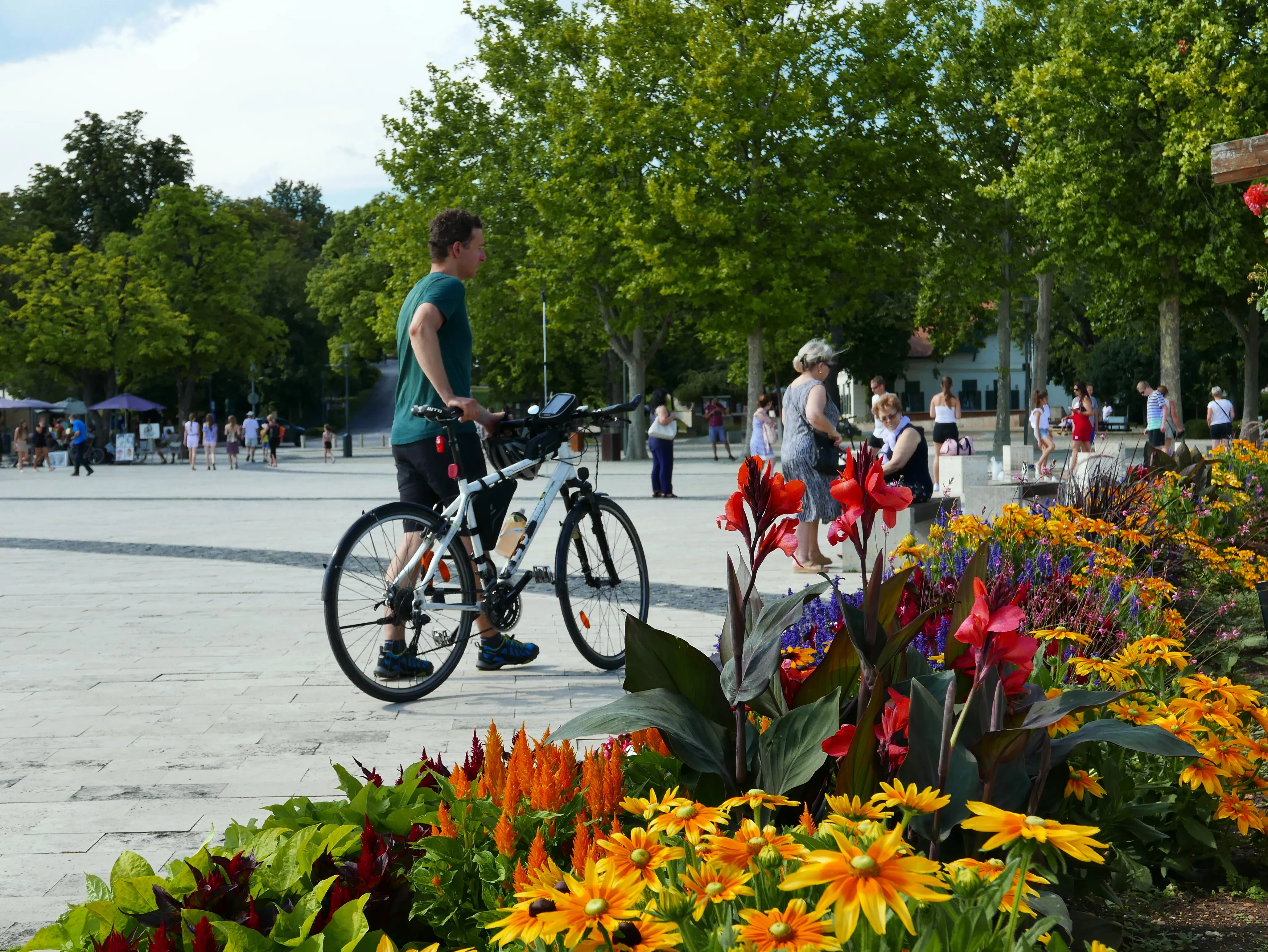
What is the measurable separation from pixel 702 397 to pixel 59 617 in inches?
2537

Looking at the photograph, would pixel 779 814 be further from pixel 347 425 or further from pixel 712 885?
pixel 347 425

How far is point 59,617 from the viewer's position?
802 cm

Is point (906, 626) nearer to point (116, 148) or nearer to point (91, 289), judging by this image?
point (91, 289)

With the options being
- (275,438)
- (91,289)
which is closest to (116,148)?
(91,289)

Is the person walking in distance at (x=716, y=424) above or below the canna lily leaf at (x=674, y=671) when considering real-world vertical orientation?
above

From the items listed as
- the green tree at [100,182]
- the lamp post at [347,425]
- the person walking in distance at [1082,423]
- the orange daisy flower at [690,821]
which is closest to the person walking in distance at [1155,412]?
the person walking in distance at [1082,423]

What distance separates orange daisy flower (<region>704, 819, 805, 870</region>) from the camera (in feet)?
5.90

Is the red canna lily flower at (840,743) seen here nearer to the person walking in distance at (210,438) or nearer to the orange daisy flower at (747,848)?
the orange daisy flower at (747,848)

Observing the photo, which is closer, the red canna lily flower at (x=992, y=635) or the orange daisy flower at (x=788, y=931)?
the orange daisy flower at (x=788, y=931)

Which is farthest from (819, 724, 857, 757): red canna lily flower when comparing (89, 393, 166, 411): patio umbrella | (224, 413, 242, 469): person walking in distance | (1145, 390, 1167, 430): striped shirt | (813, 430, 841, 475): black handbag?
(89, 393, 166, 411): patio umbrella

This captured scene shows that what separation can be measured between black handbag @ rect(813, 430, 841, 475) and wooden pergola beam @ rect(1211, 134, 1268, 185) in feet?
14.4

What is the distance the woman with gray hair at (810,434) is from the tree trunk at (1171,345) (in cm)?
2492

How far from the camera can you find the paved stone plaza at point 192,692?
385 centimetres

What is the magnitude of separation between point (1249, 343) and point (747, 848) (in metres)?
42.3
